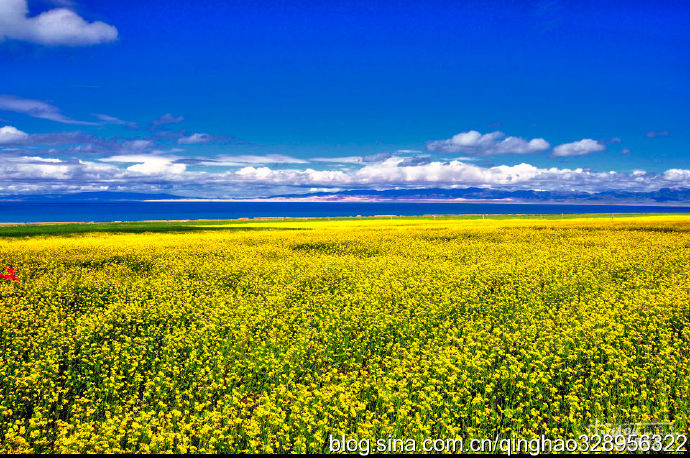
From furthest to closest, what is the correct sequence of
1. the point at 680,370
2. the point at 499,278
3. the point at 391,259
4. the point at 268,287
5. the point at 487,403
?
the point at 391,259 < the point at 499,278 < the point at 268,287 < the point at 680,370 < the point at 487,403

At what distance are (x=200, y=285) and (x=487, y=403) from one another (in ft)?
42.3

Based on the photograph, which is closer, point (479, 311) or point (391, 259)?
point (479, 311)

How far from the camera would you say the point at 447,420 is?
6.51 m

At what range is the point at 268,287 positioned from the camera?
1652 centimetres

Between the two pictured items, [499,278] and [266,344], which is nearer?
[266,344]

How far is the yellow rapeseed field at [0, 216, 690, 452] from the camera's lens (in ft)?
21.6

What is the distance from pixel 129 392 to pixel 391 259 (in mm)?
17755

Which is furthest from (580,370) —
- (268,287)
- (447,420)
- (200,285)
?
(200,285)

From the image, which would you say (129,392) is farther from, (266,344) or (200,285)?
(200,285)

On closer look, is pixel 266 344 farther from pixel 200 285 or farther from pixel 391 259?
pixel 391 259

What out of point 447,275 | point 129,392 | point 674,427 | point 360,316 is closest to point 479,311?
point 360,316

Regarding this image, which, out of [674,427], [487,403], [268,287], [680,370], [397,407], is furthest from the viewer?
[268,287]

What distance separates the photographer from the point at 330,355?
9.98m

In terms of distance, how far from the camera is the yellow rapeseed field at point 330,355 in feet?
21.6
